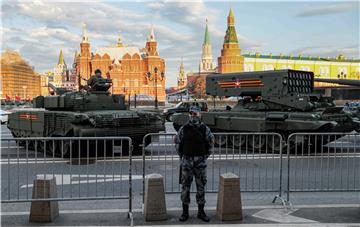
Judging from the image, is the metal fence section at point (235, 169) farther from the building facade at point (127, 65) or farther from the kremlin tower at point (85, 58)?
the kremlin tower at point (85, 58)

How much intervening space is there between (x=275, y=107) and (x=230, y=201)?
1057cm

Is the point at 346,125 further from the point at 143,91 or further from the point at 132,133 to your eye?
the point at 143,91

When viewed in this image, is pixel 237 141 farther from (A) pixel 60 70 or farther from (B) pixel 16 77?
(A) pixel 60 70

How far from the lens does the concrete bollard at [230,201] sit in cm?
624

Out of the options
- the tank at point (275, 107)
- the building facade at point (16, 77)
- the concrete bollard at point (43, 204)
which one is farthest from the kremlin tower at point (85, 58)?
the concrete bollard at point (43, 204)

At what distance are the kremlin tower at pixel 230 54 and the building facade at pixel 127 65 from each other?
28.0 metres

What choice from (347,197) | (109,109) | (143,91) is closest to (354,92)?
(109,109)

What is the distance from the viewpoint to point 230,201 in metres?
6.26

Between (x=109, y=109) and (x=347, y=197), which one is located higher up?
(x=109, y=109)

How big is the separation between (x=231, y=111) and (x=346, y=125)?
167 inches

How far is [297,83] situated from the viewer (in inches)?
658

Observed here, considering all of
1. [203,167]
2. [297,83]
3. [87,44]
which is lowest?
[203,167]

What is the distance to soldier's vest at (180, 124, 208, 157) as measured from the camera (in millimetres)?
6207

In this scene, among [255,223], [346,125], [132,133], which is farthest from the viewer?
[346,125]
